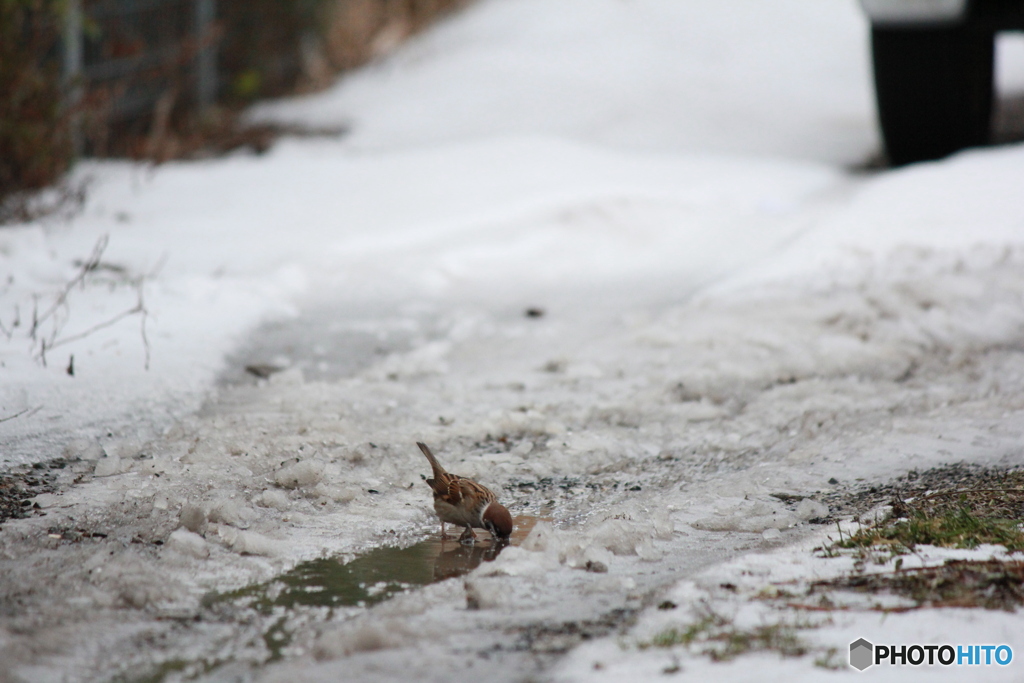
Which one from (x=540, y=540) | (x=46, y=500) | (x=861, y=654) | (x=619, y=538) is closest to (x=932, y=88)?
(x=619, y=538)

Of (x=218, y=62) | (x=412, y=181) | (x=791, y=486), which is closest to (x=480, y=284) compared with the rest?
(x=412, y=181)

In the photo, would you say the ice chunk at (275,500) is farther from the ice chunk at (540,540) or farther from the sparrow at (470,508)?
the ice chunk at (540,540)

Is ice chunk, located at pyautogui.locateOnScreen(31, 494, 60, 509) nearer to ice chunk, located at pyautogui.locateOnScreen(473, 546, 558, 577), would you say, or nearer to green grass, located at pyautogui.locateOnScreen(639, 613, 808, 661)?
ice chunk, located at pyautogui.locateOnScreen(473, 546, 558, 577)

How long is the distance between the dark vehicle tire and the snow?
1.56ft

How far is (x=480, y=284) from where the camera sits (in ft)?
16.5

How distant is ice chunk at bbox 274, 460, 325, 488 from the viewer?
9.04 feet

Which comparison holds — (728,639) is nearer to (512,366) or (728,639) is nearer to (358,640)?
(358,640)

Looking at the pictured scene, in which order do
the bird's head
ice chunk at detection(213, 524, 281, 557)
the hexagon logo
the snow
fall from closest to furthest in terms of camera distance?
the hexagon logo
the snow
ice chunk at detection(213, 524, 281, 557)
the bird's head

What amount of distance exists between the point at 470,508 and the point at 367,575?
335mm

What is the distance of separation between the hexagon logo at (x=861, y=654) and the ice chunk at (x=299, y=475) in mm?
1583

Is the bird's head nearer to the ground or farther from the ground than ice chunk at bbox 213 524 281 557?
nearer to the ground

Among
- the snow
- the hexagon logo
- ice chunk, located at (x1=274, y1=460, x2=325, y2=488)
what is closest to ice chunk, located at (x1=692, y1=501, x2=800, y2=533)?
the snow

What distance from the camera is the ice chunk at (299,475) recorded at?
2.76m

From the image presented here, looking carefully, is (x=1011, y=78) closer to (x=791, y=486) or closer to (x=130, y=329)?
(x=791, y=486)
